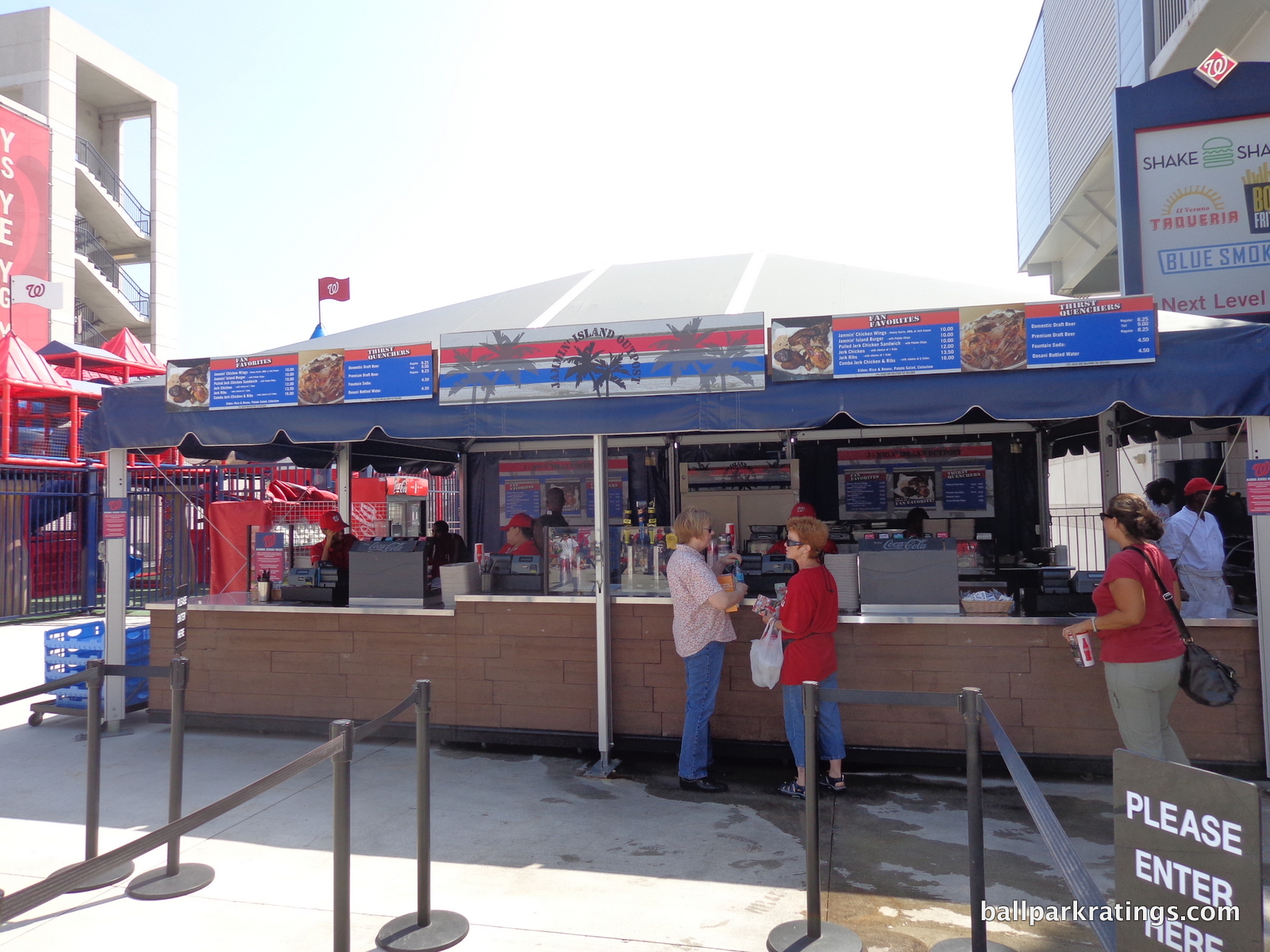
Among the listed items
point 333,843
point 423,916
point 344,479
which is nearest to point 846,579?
point 423,916

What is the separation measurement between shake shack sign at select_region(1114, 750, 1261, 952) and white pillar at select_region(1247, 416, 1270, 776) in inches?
144

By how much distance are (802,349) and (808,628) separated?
5.77ft

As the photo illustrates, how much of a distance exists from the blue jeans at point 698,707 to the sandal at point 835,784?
76 centimetres

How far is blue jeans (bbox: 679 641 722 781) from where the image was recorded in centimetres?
518

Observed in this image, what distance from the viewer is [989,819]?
15.2 feet

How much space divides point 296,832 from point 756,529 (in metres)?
5.61

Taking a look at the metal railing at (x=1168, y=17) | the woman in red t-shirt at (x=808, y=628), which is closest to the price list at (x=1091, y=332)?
Answer: the woman in red t-shirt at (x=808, y=628)

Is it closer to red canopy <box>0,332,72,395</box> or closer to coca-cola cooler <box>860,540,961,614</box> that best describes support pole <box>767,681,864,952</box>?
coca-cola cooler <box>860,540,961,614</box>

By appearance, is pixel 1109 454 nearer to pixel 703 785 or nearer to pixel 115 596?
pixel 703 785

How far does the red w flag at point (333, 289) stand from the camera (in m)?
16.0

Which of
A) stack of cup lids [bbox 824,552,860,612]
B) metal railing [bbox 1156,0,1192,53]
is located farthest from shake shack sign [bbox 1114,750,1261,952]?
metal railing [bbox 1156,0,1192,53]

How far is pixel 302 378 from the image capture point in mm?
6035

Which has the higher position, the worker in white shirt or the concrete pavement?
the worker in white shirt

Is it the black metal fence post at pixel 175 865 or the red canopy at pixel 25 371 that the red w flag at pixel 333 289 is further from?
the black metal fence post at pixel 175 865
